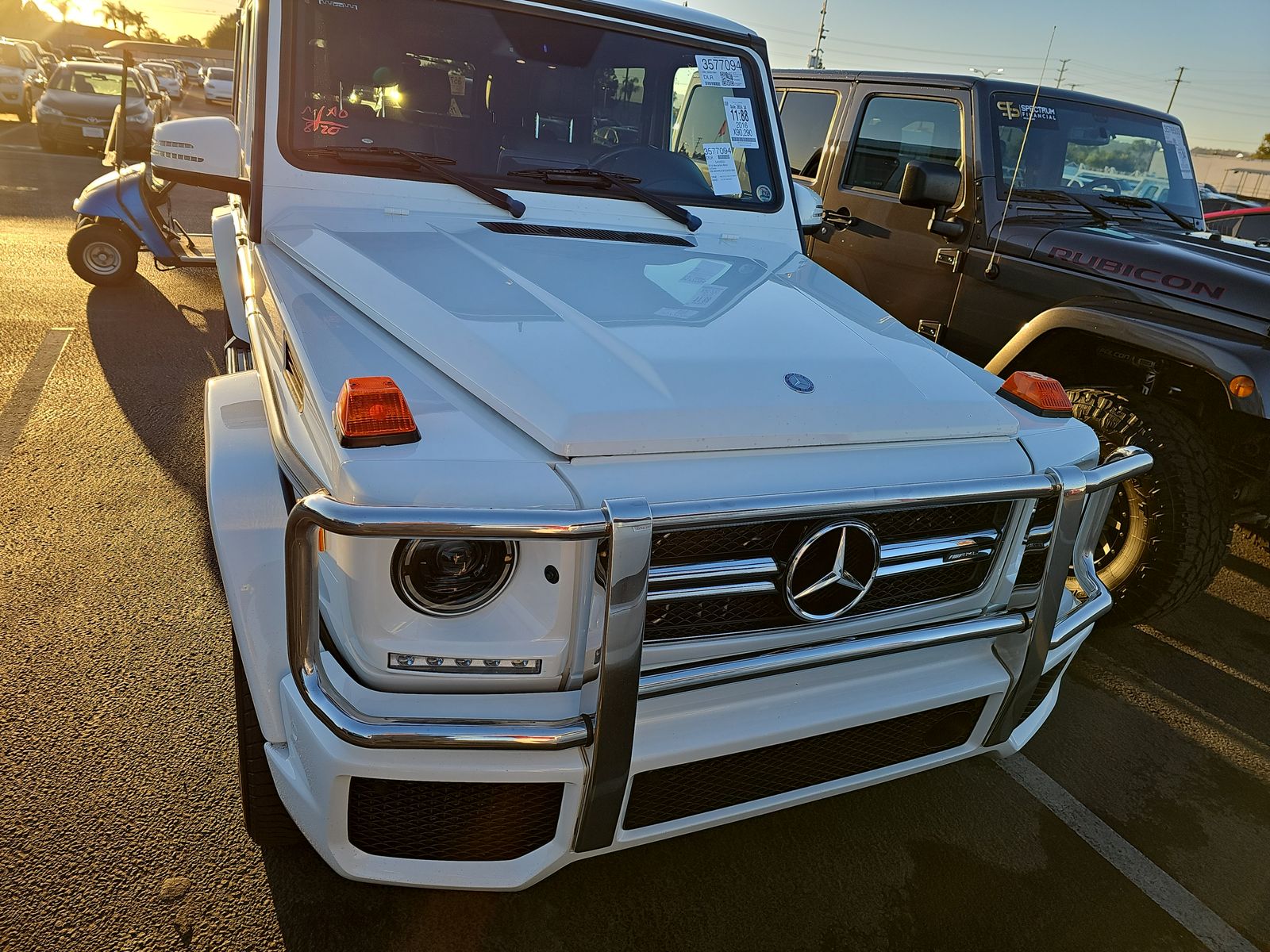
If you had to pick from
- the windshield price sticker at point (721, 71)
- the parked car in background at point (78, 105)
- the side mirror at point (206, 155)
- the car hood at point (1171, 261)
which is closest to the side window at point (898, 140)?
the car hood at point (1171, 261)

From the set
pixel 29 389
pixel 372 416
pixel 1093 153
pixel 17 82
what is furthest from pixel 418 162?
pixel 17 82

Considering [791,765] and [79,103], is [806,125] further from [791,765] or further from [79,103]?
[79,103]

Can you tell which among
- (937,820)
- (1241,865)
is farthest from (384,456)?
(1241,865)

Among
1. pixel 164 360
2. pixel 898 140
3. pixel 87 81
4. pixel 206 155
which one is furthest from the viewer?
pixel 87 81

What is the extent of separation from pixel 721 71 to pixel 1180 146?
3176 mm

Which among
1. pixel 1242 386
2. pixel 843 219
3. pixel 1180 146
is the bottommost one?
pixel 1242 386

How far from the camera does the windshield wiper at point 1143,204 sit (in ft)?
15.1

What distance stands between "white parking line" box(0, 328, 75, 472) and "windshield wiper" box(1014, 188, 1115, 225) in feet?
16.5

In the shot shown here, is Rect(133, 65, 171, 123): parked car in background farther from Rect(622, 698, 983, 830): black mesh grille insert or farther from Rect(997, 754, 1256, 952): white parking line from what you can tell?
Rect(997, 754, 1256, 952): white parking line

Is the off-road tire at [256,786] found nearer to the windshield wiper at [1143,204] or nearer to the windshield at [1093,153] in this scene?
the windshield at [1093,153]

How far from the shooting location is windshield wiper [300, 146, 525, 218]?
2.77m

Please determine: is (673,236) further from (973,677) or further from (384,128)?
(973,677)

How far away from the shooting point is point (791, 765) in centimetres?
191

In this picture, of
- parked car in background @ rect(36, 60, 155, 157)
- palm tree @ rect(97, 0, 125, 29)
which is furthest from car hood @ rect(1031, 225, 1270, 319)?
palm tree @ rect(97, 0, 125, 29)
